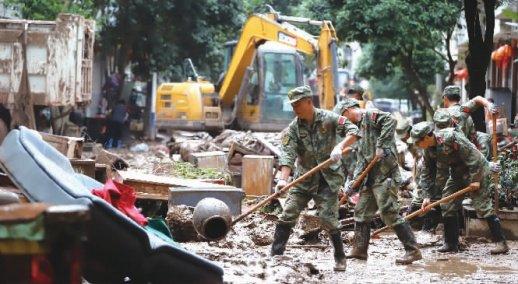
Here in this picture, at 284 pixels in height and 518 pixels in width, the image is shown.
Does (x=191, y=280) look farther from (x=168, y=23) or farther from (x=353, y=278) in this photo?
(x=168, y=23)

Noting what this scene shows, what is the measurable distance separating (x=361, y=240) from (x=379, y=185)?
633 millimetres

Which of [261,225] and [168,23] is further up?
[168,23]

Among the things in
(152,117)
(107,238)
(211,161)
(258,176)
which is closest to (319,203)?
(107,238)

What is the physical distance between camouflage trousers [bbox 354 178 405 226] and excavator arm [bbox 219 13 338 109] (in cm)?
1159

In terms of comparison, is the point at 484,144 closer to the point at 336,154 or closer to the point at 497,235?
the point at 497,235

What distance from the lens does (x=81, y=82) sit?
19219 mm

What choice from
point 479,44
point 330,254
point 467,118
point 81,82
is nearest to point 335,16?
point 81,82

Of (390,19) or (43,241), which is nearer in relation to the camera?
(43,241)

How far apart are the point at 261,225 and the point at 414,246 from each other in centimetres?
288

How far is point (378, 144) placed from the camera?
10.2 metres

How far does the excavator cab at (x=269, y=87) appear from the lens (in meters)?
23.6

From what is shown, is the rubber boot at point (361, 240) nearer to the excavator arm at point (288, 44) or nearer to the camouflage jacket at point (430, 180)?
the camouflage jacket at point (430, 180)

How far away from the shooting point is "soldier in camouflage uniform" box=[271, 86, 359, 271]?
9430 mm

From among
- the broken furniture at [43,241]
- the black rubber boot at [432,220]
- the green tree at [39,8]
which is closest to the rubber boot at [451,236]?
the black rubber boot at [432,220]
